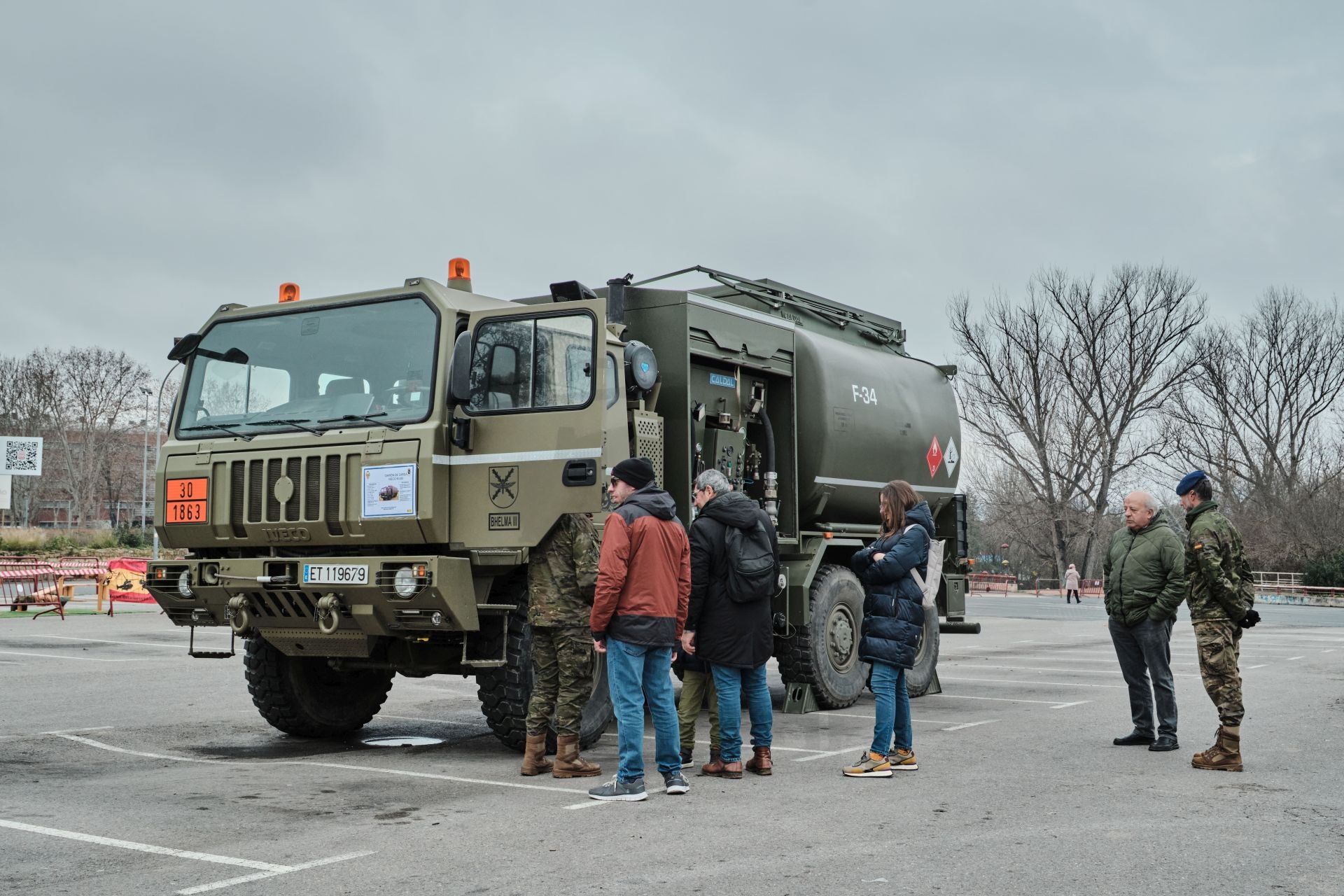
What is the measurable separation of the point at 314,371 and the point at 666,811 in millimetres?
3896

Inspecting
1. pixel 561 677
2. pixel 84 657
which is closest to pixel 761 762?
pixel 561 677

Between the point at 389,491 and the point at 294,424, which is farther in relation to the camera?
the point at 294,424

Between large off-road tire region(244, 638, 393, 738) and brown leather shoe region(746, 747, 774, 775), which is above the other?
large off-road tire region(244, 638, 393, 738)

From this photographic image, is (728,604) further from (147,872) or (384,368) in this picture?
(147,872)

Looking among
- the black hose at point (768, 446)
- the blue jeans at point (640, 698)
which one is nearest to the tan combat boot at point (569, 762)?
the blue jeans at point (640, 698)

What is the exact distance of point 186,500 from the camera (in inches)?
340

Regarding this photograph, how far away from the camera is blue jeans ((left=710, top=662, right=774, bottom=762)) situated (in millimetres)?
7645

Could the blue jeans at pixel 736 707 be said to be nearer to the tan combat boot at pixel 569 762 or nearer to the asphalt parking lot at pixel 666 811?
the asphalt parking lot at pixel 666 811

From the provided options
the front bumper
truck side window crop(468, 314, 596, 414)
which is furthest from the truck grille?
truck side window crop(468, 314, 596, 414)

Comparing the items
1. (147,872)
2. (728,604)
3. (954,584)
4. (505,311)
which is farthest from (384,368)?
(954,584)

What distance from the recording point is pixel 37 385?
203 feet

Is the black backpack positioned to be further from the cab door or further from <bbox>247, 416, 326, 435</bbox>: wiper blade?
<bbox>247, 416, 326, 435</bbox>: wiper blade

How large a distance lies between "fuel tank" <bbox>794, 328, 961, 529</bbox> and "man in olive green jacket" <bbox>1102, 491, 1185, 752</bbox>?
2.82m

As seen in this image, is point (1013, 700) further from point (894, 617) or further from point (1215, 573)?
point (894, 617)
